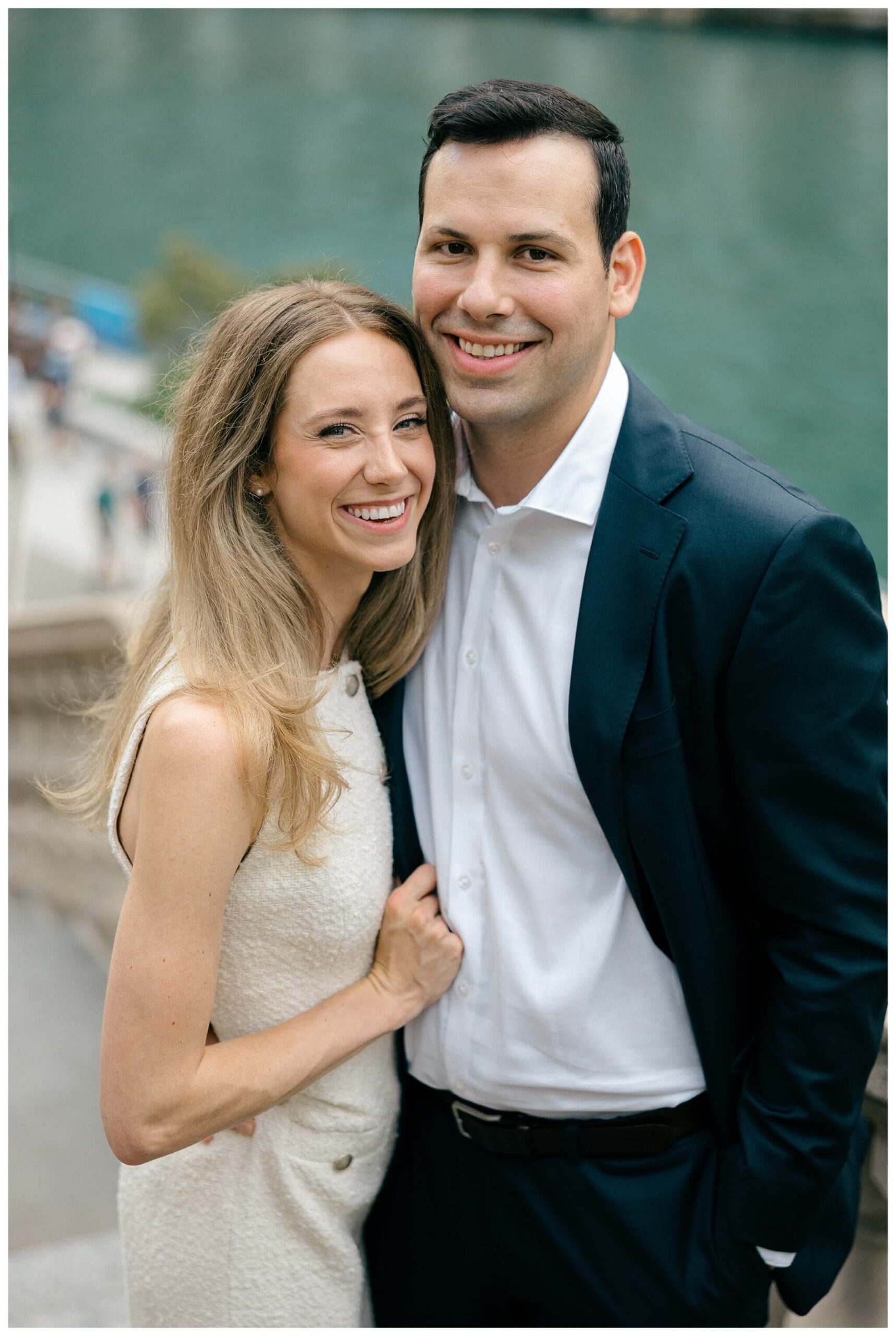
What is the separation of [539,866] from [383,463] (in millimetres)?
601

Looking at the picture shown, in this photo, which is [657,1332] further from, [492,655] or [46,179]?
[46,179]

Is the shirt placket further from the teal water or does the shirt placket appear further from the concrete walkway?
the teal water

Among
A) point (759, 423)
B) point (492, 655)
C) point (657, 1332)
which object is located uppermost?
point (492, 655)

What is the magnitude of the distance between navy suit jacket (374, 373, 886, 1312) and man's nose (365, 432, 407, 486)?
11.3 inches

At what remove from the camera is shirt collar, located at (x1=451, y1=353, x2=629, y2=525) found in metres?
1.78

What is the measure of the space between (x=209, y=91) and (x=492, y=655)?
50.7 m

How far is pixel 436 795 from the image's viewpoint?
190 cm

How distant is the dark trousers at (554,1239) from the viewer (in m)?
1.85

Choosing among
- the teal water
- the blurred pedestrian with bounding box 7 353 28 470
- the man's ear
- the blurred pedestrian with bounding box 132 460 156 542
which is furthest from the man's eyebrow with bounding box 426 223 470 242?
the teal water

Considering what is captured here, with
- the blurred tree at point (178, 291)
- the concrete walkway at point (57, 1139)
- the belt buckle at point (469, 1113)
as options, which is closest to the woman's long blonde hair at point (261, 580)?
the belt buckle at point (469, 1113)

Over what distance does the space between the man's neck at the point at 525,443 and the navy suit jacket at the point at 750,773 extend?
0.23 feet

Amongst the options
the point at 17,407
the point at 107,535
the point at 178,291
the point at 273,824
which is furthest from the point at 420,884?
the point at 178,291

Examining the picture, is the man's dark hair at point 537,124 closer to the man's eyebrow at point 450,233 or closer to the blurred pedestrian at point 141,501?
the man's eyebrow at point 450,233

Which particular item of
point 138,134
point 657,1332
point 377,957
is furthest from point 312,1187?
point 138,134
